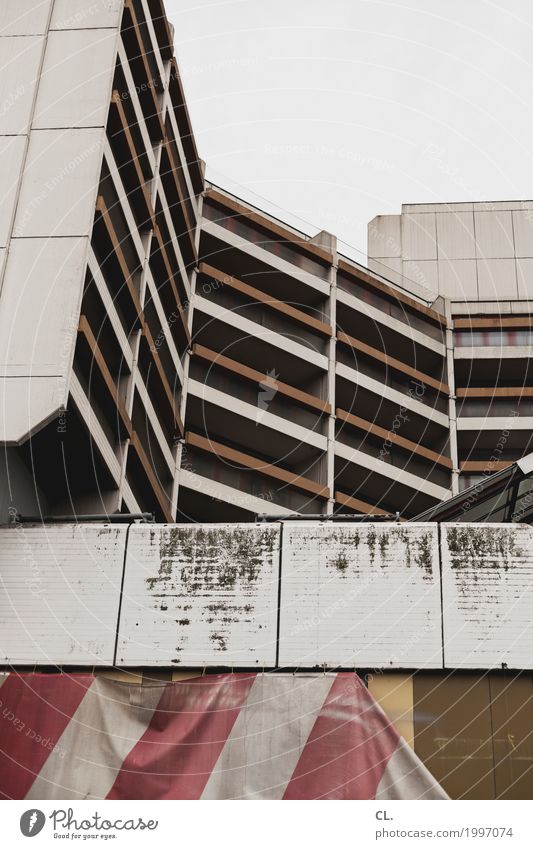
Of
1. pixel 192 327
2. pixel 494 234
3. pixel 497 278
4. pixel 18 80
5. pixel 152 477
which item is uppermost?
pixel 494 234

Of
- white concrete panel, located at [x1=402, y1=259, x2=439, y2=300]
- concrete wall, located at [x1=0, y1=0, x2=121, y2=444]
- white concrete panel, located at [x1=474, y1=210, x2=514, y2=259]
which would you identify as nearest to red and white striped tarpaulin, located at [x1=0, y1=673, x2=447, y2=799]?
concrete wall, located at [x1=0, y1=0, x2=121, y2=444]

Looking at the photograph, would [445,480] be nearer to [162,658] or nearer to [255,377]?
[255,377]

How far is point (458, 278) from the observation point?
170ft

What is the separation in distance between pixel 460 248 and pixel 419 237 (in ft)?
7.29

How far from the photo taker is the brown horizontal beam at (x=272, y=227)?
136 ft

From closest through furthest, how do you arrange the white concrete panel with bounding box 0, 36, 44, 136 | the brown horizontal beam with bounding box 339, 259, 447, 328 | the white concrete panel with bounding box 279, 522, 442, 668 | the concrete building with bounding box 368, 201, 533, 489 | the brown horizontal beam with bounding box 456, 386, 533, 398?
1. the white concrete panel with bounding box 279, 522, 442, 668
2. the white concrete panel with bounding box 0, 36, 44, 136
3. the brown horizontal beam with bounding box 339, 259, 447, 328
4. the concrete building with bounding box 368, 201, 533, 489
5. the brown horizontal beam with bounding box 456, 386, 533, 398

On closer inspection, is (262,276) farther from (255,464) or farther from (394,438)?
(394,438)

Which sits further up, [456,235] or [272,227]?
[456,235]

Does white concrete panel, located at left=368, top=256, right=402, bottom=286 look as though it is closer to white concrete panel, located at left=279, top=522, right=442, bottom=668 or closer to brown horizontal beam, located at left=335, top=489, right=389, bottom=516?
brown horizontal beam, located at left=335, top=489, right=389, bottom=516

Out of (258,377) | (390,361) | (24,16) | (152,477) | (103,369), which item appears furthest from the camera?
(390,361)

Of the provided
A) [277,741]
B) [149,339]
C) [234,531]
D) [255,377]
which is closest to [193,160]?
[255,377]

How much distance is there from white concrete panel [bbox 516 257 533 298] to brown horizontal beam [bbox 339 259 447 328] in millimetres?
5134

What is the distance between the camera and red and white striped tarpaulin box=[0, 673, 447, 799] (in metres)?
14.4

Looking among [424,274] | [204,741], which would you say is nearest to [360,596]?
[204,741]
